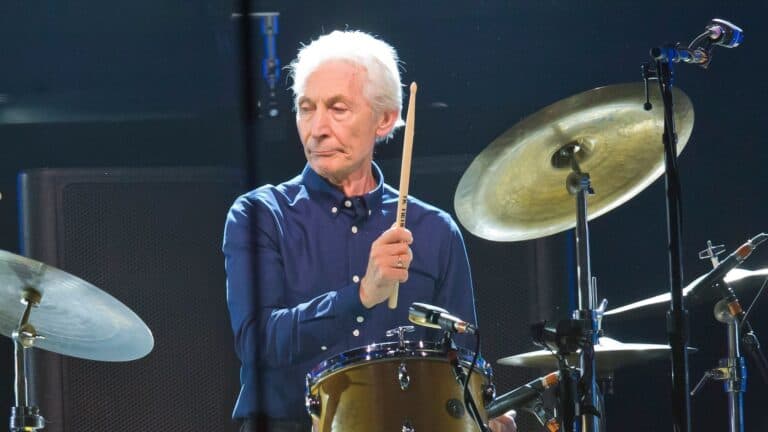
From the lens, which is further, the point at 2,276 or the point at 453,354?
the point at 2,276

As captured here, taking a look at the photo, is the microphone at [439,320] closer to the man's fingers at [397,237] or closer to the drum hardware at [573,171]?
the man's fingers at [397,237]

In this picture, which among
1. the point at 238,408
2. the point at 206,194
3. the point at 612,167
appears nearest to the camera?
the point at 238,408

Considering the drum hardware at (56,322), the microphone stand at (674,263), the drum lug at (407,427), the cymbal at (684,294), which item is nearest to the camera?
the drum lug at (407,427)

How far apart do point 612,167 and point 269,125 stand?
3.62ft

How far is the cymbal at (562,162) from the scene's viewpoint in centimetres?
281

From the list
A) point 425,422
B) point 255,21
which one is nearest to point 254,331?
point 425,422

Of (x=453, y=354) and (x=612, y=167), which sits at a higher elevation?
(x=612, y=167)

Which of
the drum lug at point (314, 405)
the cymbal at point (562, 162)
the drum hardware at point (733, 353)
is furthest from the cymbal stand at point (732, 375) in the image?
the drum lug at point (314, 405)

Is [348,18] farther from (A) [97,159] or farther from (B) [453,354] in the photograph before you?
(B) [453,354]

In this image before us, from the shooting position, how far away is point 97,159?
367 centimetres

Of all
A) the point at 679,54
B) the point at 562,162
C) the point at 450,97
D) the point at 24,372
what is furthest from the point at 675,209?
the point at 24,372

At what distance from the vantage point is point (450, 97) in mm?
3744

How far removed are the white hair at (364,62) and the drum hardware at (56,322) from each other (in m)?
0.73

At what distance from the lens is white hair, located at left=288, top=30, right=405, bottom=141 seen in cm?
314
